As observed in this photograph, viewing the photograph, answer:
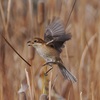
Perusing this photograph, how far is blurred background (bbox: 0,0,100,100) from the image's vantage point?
2.01m

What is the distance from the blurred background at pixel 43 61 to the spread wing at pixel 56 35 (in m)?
0.07

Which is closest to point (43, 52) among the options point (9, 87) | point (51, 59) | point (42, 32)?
point (51, 59)

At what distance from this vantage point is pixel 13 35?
3.40m

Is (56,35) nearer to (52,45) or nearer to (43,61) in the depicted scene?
(52,45)

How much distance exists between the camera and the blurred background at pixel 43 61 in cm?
201

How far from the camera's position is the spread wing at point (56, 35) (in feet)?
6.37

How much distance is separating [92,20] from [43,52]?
5.34 feet

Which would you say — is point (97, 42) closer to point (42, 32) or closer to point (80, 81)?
point (80, 81)

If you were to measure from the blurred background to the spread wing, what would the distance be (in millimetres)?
66

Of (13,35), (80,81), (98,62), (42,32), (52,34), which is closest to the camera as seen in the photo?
(52,34)

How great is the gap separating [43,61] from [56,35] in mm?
552

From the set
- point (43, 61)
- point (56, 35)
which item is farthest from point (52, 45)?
point (43, 61)

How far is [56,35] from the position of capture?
6.46 feet

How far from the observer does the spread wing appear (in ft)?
6.37
